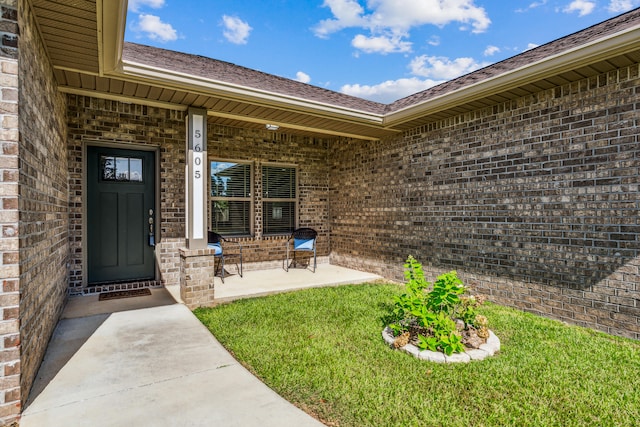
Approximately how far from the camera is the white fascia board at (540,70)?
3.04 metres

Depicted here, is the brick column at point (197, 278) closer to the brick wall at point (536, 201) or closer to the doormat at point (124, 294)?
the doormat at point (124, 294)

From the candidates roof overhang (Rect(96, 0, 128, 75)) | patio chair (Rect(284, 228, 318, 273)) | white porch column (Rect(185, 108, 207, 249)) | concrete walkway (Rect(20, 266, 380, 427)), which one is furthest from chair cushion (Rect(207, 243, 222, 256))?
roof overhang (Rect(96, 0, 128, 75))

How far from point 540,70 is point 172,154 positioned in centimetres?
500

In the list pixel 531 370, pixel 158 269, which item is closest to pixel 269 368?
pixel 531 370

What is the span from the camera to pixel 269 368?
2.68 m

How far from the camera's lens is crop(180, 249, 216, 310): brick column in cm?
427

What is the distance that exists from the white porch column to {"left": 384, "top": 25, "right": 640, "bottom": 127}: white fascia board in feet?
9.71

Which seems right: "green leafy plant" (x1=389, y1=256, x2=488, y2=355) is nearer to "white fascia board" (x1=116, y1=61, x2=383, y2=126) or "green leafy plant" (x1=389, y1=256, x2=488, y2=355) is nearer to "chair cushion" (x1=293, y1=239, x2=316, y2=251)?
"white fascia board" (x1=116, y1=61, x2=383, y2=126)

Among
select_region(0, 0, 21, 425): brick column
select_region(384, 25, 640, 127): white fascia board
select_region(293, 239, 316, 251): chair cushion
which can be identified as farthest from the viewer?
select_region(293, 239, 316, 251): chair cushion

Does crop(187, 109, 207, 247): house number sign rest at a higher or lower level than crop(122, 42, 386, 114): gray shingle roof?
lower

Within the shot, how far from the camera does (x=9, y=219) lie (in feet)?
6.46

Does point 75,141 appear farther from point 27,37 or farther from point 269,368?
point 269,368

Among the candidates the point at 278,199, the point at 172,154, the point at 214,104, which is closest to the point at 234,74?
the point at 214,104

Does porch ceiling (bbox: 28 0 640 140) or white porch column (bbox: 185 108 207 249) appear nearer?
porch ceiling (bbox: 28 0 640 140)
